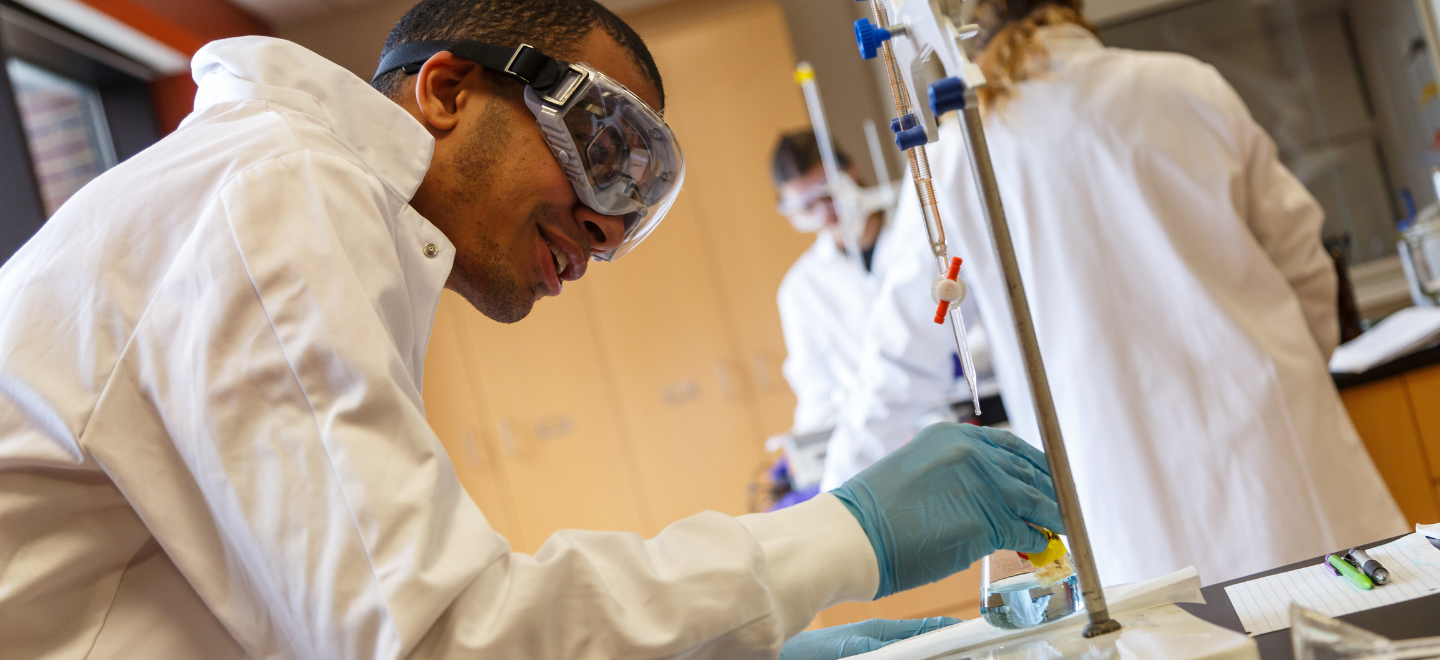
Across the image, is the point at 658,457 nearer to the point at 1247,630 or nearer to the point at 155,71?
the point at 155,71

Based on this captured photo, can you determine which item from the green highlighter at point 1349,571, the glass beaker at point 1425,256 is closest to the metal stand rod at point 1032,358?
the green highlighter at point 1349,571

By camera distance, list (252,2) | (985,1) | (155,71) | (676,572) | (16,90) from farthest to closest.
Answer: (252,2) → (155,71) → (16,90) → (985,1) → (676,572)

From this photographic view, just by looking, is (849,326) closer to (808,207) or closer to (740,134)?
(808,207)

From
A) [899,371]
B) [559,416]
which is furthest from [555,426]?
[899,371]

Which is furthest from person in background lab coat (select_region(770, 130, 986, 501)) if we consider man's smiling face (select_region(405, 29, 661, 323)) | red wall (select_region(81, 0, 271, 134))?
red wall (select_region(81, 0, 271, 134))

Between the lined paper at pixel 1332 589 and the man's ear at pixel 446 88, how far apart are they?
2.91 feet

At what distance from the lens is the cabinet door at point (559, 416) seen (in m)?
3.99

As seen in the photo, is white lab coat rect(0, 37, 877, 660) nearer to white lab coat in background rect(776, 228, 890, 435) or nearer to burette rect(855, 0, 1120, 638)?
burette rect(855, 0, 1120, 638)

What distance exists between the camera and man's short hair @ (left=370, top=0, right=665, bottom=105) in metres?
1.05

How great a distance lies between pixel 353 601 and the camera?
0.61 metres

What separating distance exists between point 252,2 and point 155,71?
1.74 ft

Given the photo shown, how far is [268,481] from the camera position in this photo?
64 cm

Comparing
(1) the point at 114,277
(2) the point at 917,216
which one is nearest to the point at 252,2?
(2) the point at 917,216

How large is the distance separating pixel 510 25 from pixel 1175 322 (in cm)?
120
